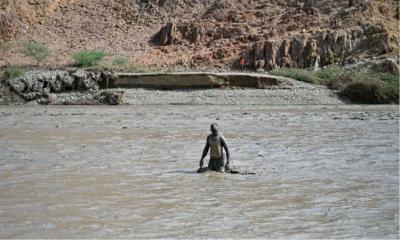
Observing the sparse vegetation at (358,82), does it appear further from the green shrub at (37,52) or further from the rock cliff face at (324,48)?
the green shrub at (37,52)

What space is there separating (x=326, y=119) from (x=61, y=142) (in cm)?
1170

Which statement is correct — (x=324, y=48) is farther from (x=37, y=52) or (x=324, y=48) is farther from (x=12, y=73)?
(x=12, y=73)

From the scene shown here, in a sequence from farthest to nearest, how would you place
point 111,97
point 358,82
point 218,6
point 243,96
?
1. point 218,6
2. point 111,97
3. point 243,96
4. point 358,82

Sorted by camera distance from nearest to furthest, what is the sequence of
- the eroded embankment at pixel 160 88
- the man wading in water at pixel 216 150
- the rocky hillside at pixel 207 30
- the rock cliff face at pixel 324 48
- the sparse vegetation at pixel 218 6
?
1. the man wading in water at pixel 216 150
2. the eroded embankment at pixel 160 88
3. the rock cliff face at pixel 324 48
4. the rocky hillside at pixel 207 30
5. the sparse vegetation at pixel 218 6

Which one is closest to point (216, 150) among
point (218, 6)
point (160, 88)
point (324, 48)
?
point (160, 88)

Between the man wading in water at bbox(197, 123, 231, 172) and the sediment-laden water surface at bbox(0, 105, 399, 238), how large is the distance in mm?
338

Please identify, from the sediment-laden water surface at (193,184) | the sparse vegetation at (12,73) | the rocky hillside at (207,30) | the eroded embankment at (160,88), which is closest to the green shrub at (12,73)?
the sparse vegetation at (12,73)

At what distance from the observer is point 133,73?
39188 millimetres

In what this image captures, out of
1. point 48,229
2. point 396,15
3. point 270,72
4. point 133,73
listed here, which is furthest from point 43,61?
point 48,229

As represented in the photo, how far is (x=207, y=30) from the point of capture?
47719 mm

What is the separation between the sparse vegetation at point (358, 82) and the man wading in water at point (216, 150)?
80.6ft

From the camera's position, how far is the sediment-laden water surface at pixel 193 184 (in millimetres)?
7980

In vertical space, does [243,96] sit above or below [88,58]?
below

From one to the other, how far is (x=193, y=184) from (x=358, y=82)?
26.1 meters
